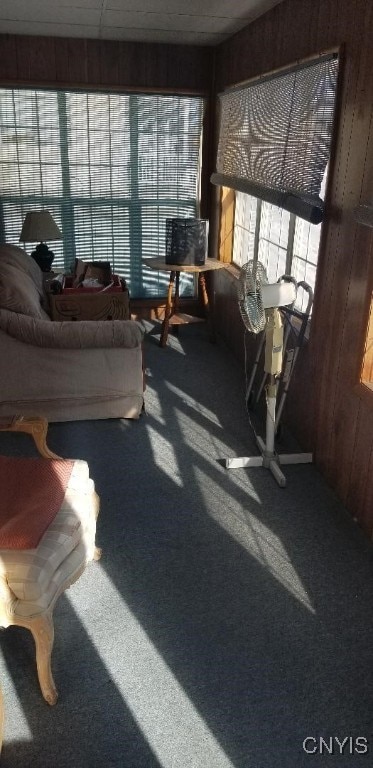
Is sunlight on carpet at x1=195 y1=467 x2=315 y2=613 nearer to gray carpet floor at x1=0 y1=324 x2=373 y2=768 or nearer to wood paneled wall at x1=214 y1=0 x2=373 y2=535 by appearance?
gray carpet floor at x1=0 y1=324 x2=373 y2=768

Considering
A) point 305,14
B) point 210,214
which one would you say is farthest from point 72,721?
point 210,214

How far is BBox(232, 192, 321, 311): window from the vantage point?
11.5 feet

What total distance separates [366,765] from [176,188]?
483cm

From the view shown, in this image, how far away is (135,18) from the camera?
3980 mm

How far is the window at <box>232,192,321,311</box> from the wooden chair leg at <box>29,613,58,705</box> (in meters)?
2.39

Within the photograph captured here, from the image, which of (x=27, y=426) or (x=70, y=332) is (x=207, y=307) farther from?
(x=27, y=426)

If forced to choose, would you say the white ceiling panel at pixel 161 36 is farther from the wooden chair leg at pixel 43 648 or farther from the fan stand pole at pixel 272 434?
the wooden chair leg at pixel 43 648

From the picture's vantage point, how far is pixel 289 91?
10.7ft

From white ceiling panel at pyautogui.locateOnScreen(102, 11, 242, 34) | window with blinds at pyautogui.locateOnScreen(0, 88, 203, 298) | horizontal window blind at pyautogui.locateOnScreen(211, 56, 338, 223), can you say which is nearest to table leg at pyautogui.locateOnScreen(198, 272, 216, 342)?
window with blinds at pyautogui.locateOnScreen(0, 88, 203, 298)

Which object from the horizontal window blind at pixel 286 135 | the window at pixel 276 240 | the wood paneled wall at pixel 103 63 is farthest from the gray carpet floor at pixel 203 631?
the wood paneled wall at pixel 103 63

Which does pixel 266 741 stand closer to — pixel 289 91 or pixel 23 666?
pixel 23 666

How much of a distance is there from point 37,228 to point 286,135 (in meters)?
2.36

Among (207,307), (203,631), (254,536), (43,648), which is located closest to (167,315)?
(207,307)

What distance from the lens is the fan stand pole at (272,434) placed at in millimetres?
2965
